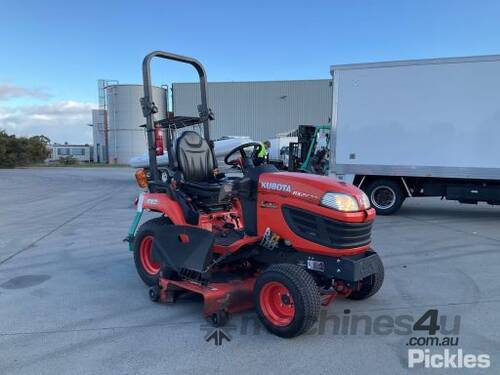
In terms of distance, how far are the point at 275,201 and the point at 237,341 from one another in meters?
1.20

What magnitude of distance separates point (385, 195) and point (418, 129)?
5.26ft

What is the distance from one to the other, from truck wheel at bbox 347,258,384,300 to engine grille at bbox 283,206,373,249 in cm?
64

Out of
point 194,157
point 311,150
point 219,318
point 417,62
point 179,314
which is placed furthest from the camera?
point 311,150

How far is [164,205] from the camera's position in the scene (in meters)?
4.86

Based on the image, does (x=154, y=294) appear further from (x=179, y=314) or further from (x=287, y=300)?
(x=287, y=300)

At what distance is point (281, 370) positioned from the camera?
321cm

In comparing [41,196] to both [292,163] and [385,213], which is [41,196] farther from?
[385,213]

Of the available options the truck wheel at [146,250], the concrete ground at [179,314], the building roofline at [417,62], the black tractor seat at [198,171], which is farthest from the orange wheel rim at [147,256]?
the building roofline at [417,62]

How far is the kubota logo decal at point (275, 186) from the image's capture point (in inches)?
154

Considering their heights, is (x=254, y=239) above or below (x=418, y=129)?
below

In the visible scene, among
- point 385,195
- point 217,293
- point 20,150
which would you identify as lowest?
point 217,293

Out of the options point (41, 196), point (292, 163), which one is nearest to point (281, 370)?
point (292, 163)

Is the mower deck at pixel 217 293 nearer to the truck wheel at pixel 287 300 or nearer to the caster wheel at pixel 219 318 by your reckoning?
the caster wheel at pixel 219 318

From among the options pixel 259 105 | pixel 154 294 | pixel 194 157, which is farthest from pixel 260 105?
pixel 154 294
